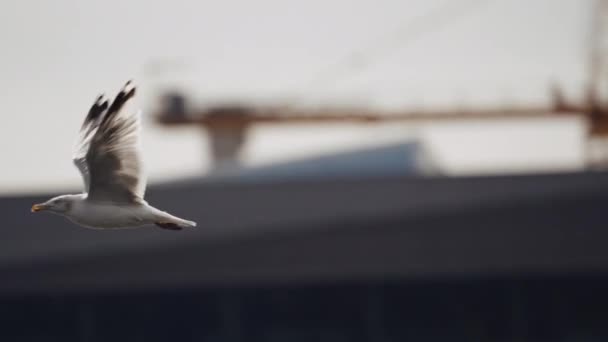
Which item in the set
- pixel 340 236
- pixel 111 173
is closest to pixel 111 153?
pixel 111 173

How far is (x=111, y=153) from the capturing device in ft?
58.7

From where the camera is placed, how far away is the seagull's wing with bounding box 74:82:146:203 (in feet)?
58.3

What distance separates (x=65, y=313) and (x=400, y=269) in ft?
24.8

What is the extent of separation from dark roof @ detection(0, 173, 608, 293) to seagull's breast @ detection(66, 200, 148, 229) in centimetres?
2028

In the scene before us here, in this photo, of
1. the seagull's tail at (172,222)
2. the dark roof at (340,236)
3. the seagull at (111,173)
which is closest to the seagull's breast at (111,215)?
the seagull at (111,173)

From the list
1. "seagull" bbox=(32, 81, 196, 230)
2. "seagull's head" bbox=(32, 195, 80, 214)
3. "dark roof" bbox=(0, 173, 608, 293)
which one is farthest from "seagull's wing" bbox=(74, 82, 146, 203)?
"dark roof" bbox=(0, 173, 608, 293)

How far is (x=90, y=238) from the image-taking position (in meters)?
39.0

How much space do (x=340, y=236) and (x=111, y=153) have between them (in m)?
22.5

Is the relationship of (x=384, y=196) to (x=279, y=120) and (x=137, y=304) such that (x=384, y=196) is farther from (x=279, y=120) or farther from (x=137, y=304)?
(x=279, y=120)

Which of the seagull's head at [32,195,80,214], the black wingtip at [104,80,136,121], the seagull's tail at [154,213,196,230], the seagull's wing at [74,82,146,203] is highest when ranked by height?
the black wingtip at [104,80,136,121]

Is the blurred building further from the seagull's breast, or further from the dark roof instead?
the seagull's breast

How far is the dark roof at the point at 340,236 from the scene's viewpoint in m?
39.3

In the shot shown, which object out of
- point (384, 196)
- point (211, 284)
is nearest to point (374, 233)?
point (384, 196)

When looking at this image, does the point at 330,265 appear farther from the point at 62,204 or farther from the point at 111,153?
the point at 111,153
